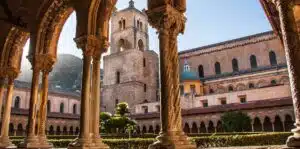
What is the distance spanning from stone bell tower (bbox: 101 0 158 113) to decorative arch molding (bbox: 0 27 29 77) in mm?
24906

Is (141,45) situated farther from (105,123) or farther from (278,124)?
(278,124)

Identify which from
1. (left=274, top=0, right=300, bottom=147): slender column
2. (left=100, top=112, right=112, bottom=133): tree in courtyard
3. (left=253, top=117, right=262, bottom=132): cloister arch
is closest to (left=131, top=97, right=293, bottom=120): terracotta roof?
(left=253, top=117, right=262, bottom=132): cloister arch

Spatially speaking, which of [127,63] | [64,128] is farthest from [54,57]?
[127,63]

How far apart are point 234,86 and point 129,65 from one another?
14.0 metres

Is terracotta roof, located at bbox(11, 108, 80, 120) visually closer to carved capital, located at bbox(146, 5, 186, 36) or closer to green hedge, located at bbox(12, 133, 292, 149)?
green hedge, located at bbox(12, 133, 292, 149)

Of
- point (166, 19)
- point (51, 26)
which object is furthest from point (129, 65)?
point (166, 19)

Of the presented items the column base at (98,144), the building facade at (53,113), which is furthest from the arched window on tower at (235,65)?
the column base at (98,144)

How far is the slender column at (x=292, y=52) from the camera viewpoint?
3359 mm

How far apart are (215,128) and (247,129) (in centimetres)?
300

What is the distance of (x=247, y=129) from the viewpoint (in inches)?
852

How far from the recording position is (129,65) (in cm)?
3616

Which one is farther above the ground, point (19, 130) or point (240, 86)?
point (240, 86)

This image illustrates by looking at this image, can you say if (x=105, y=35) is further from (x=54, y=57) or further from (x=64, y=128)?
(x=64, y=128)

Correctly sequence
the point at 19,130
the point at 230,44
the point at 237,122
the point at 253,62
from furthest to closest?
1. the point at 230,44
2. the point at 253,62
3. the point at 19,130
4. the point at 237,122
